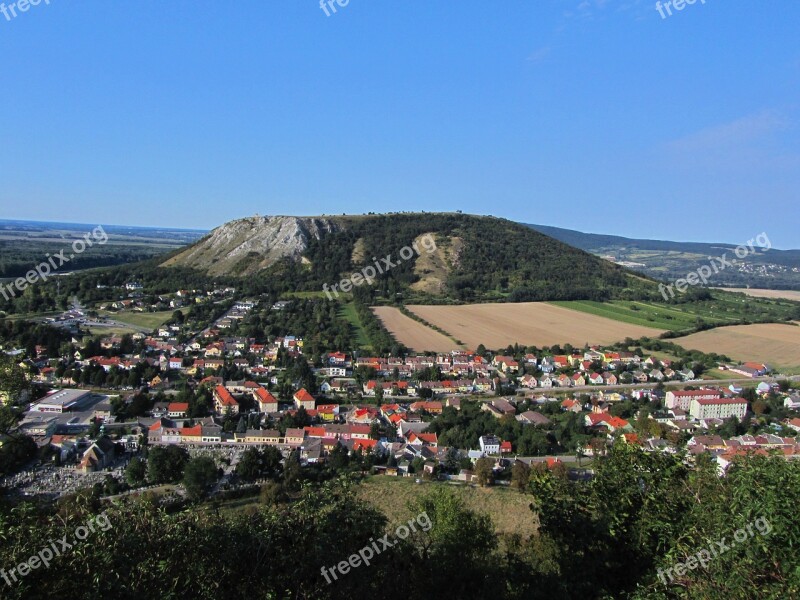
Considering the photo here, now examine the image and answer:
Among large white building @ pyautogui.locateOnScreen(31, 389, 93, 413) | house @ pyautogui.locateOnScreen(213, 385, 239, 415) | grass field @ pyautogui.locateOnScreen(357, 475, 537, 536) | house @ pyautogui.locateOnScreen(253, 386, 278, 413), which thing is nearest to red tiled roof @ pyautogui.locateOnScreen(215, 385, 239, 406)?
house @ pyautogui.locateOnScreen(213, 385, 239, 415)

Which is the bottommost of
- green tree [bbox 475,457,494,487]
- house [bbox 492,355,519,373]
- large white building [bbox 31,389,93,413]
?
large white building [bbox 31,389,93,413]

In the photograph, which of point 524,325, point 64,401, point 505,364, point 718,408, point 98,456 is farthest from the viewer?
point 524,325

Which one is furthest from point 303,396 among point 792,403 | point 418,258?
point 418,258

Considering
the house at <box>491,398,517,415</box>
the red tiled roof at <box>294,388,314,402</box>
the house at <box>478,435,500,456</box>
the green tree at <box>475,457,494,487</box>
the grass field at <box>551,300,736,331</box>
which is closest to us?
the green tree at <box>475,457,494,487</box>

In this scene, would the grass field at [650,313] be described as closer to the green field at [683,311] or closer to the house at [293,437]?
the green field at [683,311]

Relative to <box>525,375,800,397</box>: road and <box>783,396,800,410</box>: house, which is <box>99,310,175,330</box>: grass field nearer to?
<box>525,375,800,397</box>: road

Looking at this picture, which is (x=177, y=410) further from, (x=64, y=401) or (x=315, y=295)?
(x=315, y=295)
